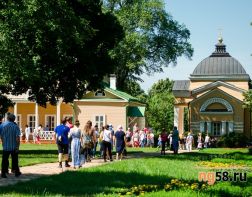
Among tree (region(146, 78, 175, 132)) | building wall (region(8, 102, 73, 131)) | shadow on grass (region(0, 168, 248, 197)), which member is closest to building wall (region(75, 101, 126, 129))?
building wall (region(8, 102, 73, 131))

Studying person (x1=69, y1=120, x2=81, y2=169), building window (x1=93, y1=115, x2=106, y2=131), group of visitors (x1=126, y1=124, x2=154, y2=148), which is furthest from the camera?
building window (x1=93, y1=115, x2=106, y2=131)

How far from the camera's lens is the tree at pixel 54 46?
25.2 m

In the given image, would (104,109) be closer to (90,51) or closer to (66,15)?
(90,51)

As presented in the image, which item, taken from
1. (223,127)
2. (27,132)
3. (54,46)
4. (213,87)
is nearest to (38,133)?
(27,132)

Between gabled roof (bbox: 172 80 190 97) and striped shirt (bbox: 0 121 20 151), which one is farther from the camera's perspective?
gabled roof (bbox: 172 80 190 97)

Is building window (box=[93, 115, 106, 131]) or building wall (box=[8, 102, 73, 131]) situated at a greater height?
building wall (box=[8, 102, 73, 131])

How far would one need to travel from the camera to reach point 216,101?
60.7 meters

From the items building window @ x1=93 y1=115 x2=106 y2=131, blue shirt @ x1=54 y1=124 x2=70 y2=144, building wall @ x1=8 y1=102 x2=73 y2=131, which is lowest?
blue shirt @ x1=54 y1=124 x2=70 y2=144

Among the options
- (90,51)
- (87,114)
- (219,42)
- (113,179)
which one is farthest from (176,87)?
(113,179)

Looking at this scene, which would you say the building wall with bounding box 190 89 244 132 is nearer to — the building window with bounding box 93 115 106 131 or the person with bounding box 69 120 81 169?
the building window with bounding box 93 115 106 131

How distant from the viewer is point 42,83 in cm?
2844

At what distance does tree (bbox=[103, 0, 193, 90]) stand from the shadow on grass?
3553 cm

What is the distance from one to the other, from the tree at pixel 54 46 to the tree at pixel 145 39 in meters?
21.0

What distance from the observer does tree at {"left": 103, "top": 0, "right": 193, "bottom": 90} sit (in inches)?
2130
